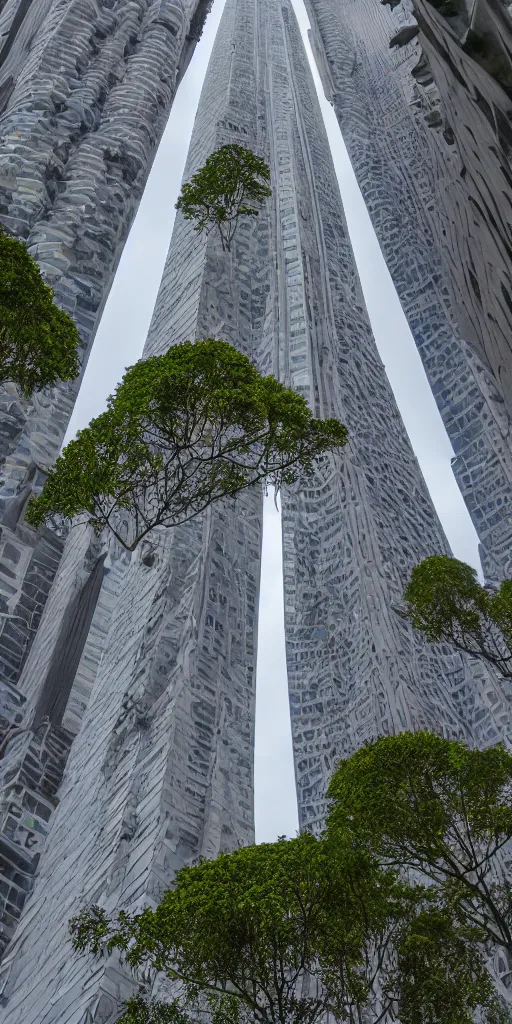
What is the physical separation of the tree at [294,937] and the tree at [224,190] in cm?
1162

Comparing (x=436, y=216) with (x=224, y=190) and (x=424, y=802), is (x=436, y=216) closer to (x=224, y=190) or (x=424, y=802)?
(x=224, y=190)

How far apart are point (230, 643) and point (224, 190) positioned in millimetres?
8592

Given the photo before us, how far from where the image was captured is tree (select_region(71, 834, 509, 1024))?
22.4 ft

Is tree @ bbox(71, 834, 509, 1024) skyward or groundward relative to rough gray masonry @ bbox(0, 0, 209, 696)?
groundward

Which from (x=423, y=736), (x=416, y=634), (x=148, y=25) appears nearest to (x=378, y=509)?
(x=416, y=634)

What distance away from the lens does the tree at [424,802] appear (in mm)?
8055

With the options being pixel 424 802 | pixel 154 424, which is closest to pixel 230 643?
pixel 154 424

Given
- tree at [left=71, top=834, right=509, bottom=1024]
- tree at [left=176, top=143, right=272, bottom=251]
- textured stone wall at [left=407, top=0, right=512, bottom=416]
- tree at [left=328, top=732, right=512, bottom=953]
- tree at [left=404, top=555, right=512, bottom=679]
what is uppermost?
tree at [left=176, top=143, right=272, bottom=251]

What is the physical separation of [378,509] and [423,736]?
21.6ft

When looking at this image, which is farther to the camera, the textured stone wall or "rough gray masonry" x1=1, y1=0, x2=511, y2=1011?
"rough gray masonry" x1=1, y1=0, x2=511, y2=1011

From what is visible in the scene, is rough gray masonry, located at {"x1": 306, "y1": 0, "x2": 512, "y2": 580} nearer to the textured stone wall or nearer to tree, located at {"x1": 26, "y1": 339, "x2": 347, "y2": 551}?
the textured stone wall

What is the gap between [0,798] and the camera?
8.95 metres

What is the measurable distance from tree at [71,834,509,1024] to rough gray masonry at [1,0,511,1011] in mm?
872

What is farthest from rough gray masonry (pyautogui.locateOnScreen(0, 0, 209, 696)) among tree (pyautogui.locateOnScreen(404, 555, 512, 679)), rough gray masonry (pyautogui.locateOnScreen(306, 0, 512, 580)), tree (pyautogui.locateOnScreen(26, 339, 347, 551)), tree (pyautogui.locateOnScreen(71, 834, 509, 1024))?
tree (pyautogui.locateOnScreen(404, 555, 512, 679))
